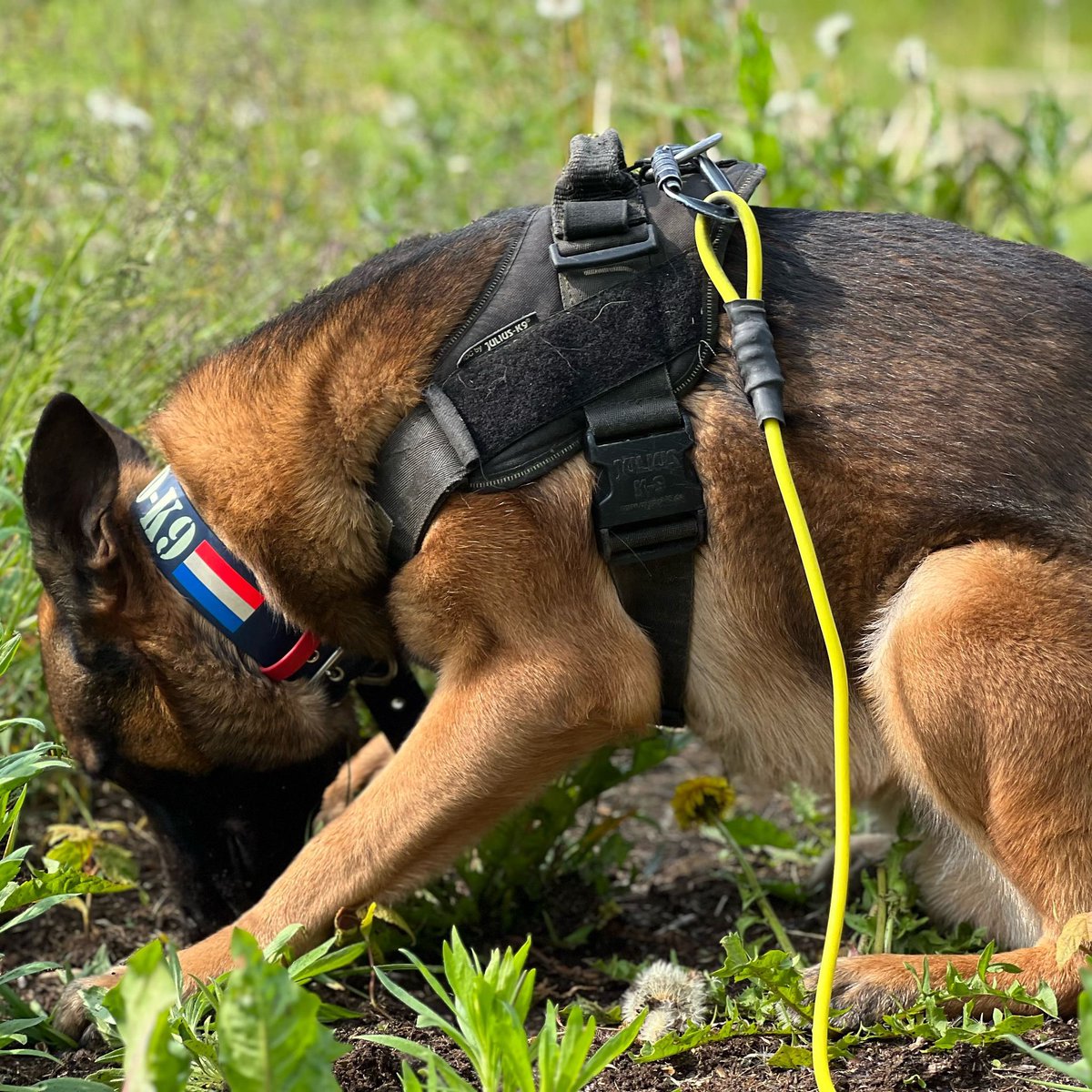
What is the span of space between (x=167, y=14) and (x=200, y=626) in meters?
5.41

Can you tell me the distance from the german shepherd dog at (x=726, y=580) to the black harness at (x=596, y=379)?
54mm

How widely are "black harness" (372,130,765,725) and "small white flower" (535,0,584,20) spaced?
10.2 feet

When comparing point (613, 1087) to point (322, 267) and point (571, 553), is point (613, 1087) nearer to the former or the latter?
point (571, 553)

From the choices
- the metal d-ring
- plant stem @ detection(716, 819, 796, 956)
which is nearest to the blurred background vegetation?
the metal d-ring

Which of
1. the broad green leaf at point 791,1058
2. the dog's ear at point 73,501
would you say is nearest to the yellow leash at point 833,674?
the broad green leaf at point 791,1058

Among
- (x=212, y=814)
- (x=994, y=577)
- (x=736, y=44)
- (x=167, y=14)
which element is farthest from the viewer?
(x=167, y=14)

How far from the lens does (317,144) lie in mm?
6516

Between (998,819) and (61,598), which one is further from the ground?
(61,598)

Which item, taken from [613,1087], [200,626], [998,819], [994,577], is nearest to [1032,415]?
[994,577]

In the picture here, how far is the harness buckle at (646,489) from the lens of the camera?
243cm

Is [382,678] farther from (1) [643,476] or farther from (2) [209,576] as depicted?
(1) [643,476]

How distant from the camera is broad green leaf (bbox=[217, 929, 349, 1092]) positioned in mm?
1449

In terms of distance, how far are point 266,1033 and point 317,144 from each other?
5735 mm

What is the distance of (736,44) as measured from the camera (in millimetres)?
4664
